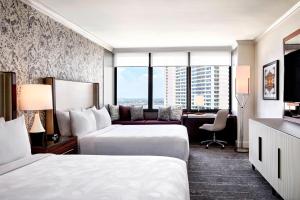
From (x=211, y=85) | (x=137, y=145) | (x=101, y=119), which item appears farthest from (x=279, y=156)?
(x=211, y=85)

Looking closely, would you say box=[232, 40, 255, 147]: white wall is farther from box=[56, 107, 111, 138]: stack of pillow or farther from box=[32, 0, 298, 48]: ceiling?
box=[56, 107, 111, 138]: stack of pillow

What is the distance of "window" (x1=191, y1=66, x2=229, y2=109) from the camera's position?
7645mm

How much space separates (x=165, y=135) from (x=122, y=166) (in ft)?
5.73

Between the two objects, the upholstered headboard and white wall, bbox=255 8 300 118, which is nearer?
the upholstered headboard

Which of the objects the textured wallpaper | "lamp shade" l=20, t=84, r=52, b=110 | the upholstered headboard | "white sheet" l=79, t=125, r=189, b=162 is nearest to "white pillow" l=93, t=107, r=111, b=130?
the textured wallpaper

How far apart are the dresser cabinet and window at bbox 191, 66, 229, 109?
3.52 metres

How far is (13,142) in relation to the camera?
2568 millimetres

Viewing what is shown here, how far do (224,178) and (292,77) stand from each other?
173cm

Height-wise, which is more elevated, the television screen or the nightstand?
the television screen

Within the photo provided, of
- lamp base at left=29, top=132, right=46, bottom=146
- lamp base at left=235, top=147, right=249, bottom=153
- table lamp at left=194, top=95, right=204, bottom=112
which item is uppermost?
table lamp at left=194, top=95, right=204, bottom=112

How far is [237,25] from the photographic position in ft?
16.5

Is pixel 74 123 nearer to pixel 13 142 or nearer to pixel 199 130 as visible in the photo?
pixel 13 142

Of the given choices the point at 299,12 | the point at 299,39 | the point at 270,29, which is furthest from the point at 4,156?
the point at 270,29

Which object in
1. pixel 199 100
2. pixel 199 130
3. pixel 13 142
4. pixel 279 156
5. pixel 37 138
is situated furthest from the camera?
pixel 199 100
